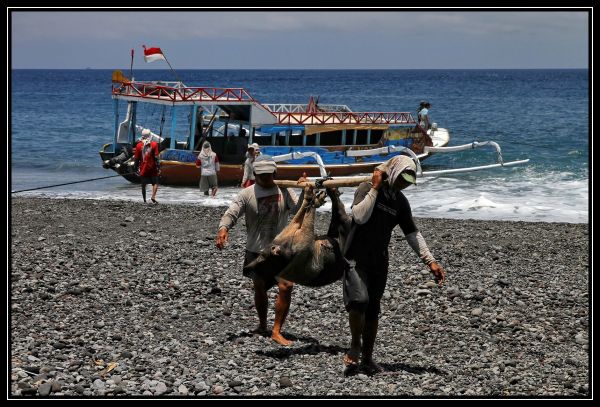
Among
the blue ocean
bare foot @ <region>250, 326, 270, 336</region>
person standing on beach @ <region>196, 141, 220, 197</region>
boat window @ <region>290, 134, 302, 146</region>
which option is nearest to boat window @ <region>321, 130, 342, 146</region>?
boat window @ <region>290, 134, 302, 146</region>

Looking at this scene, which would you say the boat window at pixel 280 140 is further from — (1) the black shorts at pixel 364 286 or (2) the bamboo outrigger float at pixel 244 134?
(1) the black shorts at pixel 364 286

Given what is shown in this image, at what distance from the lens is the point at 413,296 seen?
1076 centimetres

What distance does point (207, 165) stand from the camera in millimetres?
20359

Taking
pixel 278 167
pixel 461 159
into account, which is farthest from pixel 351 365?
pixel 461 159

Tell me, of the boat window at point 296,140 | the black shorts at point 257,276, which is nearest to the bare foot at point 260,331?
A: the black shorts at point 257,276

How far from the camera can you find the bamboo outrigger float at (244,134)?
25672mm

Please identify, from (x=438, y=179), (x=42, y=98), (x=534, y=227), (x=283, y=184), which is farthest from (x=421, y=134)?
(x=42, y=98)

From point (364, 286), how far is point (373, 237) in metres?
0.41

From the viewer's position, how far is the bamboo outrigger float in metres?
25.7

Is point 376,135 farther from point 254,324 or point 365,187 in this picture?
point 365,187

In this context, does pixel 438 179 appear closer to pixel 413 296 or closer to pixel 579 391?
pixel 413 296

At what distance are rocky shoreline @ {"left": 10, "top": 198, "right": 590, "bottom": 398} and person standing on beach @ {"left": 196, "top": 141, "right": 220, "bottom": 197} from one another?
5284mm
